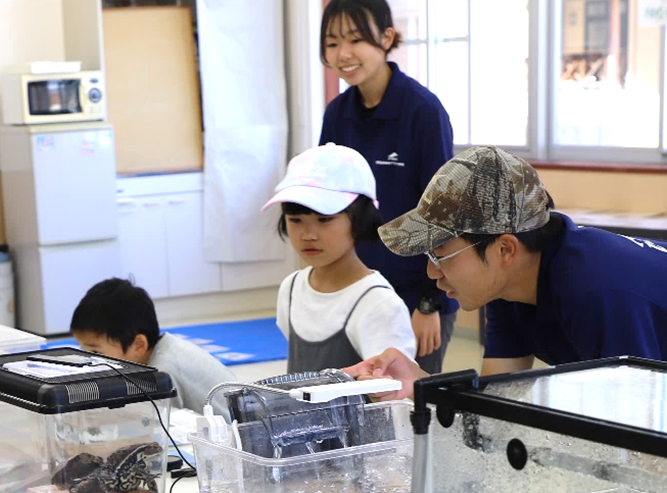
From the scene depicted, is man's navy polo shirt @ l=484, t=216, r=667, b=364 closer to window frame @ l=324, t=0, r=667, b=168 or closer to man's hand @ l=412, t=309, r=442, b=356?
man's hand @ l=412, t=309, r=442, b=356

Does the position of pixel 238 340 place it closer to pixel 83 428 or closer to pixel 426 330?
pixel 426 330

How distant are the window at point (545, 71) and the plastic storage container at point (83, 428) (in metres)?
4.01

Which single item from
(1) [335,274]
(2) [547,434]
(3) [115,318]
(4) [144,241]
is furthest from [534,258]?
(4) [144,241]

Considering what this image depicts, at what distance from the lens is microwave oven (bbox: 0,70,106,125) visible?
576 centimetres

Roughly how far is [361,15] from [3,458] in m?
1.58

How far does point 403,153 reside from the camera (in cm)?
277

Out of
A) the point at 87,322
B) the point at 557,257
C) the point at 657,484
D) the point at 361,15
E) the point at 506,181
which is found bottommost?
the point at 87,322

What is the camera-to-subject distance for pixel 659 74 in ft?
16.9

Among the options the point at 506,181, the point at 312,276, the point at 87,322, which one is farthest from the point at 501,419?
the point at 87,322

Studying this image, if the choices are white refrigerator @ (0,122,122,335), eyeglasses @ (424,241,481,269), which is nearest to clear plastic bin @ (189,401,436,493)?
eyeglasses @ (424,241,481,269)

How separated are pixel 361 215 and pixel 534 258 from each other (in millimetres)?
786

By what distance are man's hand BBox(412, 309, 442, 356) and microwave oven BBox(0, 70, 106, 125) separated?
11.9 ft

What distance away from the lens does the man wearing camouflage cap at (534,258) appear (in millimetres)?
1518

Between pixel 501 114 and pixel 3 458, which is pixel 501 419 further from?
pixel 501 114
